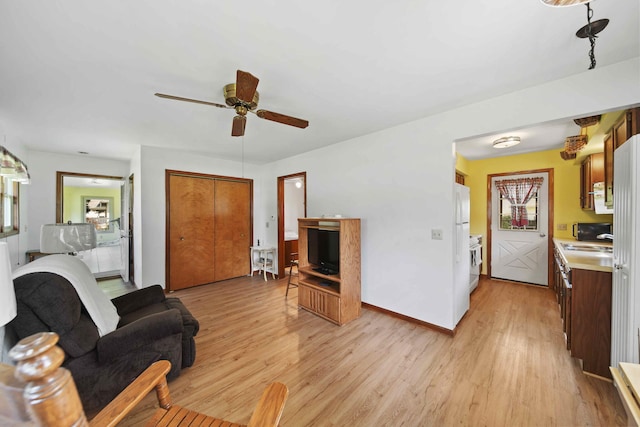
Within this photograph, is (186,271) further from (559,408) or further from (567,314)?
(567,314)

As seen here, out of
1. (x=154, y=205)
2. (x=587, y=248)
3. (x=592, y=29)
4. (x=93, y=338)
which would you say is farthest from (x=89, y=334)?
(x=587, y=248)

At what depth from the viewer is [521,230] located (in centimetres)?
434

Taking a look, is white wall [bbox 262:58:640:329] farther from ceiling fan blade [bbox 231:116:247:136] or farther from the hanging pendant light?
ceiling fan blade [bbox 231:116:247:136]

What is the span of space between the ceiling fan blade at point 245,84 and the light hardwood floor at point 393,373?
2.17 m

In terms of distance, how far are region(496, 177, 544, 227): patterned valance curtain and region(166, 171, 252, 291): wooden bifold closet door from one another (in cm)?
505

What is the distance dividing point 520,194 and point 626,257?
133 inches

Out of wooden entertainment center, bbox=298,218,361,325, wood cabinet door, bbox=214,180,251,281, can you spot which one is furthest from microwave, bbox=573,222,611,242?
wood cabinet door, bbox=214,180,251,281

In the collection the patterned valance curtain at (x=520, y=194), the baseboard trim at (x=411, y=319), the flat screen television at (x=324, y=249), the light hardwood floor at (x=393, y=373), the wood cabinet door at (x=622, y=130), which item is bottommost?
the light hardwood floor at (x=393, y=373)

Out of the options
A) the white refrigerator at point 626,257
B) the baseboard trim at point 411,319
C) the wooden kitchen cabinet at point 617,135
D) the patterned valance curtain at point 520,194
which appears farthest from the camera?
the patterned valance curtain at point 520,194

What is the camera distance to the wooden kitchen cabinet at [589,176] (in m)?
2.94

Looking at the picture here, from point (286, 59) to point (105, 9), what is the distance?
3.24 feet

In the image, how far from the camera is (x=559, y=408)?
1620mm

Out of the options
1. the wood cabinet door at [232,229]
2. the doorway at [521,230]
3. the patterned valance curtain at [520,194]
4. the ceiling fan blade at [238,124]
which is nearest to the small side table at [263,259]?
the wood cabinet door at [232,229]

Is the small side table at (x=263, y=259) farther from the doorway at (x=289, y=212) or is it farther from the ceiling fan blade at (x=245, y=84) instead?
the ceiling fan blade at (x=245, y=84)
